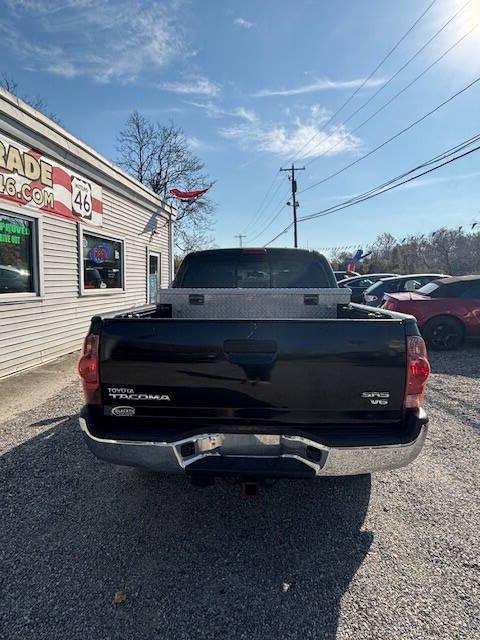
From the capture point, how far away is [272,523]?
2631 millimetres

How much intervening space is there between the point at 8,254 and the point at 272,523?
19.7 feet

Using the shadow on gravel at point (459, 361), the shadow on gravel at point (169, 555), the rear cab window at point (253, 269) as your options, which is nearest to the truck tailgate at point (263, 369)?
the shadow on gravel at point (169, 555)

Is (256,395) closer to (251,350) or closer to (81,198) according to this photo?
(251,350)

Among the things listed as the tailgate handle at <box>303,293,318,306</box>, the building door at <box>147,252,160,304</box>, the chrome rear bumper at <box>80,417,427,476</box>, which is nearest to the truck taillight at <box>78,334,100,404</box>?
the chrome rear bumper at <box>80,417,427,476</box>

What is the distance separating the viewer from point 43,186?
22.9 ft

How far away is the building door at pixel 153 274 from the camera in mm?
12789

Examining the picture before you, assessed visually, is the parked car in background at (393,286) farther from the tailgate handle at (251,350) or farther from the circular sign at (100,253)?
the tailgate handle at (251,350)

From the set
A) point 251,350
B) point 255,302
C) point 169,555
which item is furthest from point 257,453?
point 255,302

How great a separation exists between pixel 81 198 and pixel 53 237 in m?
1.35

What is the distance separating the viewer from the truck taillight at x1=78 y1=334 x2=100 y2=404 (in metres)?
2.28

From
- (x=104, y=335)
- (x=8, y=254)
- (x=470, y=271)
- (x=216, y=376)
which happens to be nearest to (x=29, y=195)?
(x=8, y=254)

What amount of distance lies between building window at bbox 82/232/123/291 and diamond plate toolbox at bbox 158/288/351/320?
5734 millimetres

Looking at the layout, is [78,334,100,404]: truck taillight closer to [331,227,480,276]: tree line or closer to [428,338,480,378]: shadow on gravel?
[428,338,480,378]: shadow on gravel

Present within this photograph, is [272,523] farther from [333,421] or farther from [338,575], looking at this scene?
[333,421]
